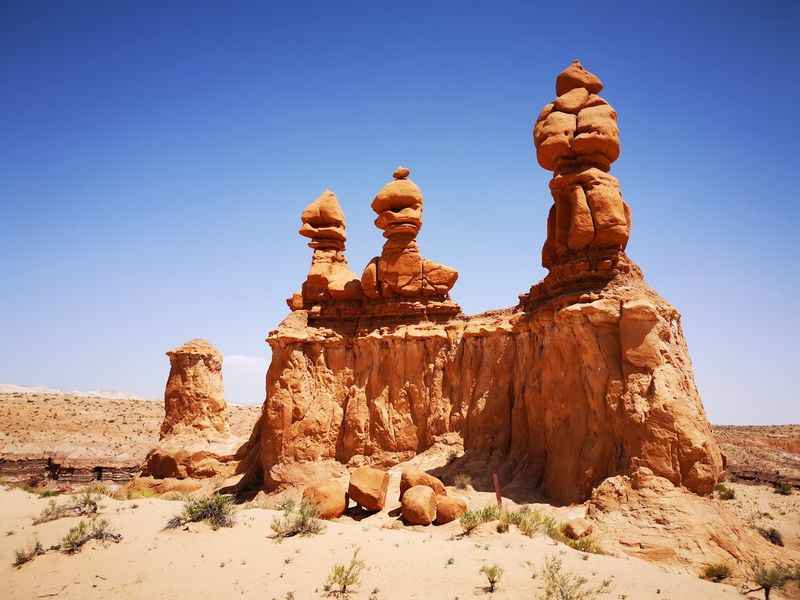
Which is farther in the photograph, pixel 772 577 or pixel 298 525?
pixel 298 525

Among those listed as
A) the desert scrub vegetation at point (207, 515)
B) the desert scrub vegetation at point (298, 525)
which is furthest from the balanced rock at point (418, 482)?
the desert scrub vegetation at point (207, 515)

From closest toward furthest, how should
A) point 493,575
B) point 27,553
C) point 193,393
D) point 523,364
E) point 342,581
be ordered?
point 493,575
point 342,581
point 27,553
point 523,364
point 193,393

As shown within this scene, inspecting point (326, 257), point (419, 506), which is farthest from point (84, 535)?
point (326, 257)

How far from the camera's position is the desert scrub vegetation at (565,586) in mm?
7945

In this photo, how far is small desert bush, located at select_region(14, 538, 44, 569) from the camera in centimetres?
998

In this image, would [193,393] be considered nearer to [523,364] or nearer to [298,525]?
[523,364]

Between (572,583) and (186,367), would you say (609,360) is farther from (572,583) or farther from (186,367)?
(186,367)

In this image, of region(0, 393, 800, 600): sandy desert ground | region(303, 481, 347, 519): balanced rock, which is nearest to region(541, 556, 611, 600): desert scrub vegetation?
region(0, 393, 800, 600): sandy desert ground

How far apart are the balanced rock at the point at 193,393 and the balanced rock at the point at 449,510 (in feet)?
50.7

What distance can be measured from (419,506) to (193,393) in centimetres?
1551

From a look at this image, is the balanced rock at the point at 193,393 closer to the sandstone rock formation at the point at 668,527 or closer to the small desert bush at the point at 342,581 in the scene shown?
the small desert bush at the point at 342,581

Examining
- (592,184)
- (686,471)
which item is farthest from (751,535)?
(592,184)

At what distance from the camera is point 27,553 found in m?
10.3

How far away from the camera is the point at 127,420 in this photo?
48156 millimetres
